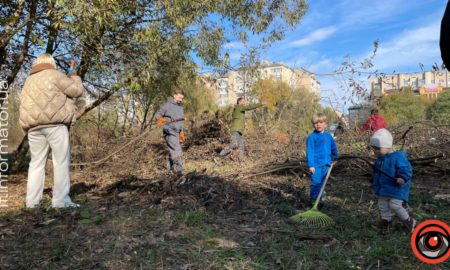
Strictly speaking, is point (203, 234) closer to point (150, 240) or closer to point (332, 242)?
point (150, 240)

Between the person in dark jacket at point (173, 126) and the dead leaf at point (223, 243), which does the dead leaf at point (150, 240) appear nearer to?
the dead leaf at point (223, 243)

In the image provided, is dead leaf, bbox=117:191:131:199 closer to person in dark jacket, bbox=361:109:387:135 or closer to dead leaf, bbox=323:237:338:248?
dead leaf, bbox=323:237:338:248

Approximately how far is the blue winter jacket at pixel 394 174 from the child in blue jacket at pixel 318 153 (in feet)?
2.93

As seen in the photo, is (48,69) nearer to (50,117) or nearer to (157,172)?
(50,117)

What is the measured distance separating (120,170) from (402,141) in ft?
19.2

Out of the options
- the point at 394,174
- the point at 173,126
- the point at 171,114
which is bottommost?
the point at 394,174

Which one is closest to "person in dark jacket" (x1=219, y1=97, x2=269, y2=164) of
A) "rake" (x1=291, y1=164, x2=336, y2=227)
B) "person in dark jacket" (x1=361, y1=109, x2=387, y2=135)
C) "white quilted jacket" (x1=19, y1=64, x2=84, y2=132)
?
"person in dark jacket" (x1=361, y1=109, x2=387, y2=135)

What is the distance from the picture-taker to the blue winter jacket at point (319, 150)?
162 inches

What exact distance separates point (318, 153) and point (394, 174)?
1141 mm

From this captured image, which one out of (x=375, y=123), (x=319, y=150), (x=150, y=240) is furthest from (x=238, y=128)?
(x=150, y=240)

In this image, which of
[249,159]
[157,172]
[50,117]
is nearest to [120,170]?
[157,172]

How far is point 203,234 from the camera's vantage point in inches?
115

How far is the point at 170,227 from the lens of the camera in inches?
123

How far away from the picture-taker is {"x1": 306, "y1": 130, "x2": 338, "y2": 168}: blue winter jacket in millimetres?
4105
